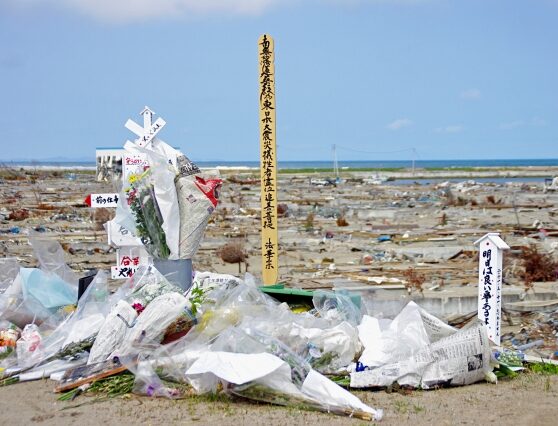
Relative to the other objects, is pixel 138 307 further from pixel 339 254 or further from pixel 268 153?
pixel 339 254

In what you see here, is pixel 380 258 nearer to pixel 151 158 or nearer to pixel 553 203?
pixel 151 158

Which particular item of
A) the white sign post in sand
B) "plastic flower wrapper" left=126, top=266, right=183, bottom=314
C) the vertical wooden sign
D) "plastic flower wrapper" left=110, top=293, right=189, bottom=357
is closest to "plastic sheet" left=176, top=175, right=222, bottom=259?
"plastic flower wrapper" left=126, top=266, right=183, bottom=314

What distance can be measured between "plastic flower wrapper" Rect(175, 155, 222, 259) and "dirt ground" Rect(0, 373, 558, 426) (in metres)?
2.52

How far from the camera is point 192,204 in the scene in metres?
8.73

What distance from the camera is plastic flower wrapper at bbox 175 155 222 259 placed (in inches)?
343

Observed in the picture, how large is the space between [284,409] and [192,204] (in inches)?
129

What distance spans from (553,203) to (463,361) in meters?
29.2

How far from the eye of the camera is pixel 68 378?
269 inches

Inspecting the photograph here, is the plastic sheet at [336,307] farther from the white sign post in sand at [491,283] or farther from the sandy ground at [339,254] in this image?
the sandy ground at [339,254]

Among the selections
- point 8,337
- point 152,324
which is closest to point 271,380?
point 152,324

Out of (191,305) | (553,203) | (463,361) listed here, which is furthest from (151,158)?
(553,203)

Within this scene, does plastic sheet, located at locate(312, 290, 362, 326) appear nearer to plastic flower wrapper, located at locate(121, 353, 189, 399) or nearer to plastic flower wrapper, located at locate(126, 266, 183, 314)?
plastic flower wrapper, located at locate(126, 266, 183, 314)

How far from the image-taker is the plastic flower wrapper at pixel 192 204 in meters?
8.71

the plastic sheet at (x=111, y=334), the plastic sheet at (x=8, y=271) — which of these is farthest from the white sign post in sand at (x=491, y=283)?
the plastic sheet at (x=8, y=271)
